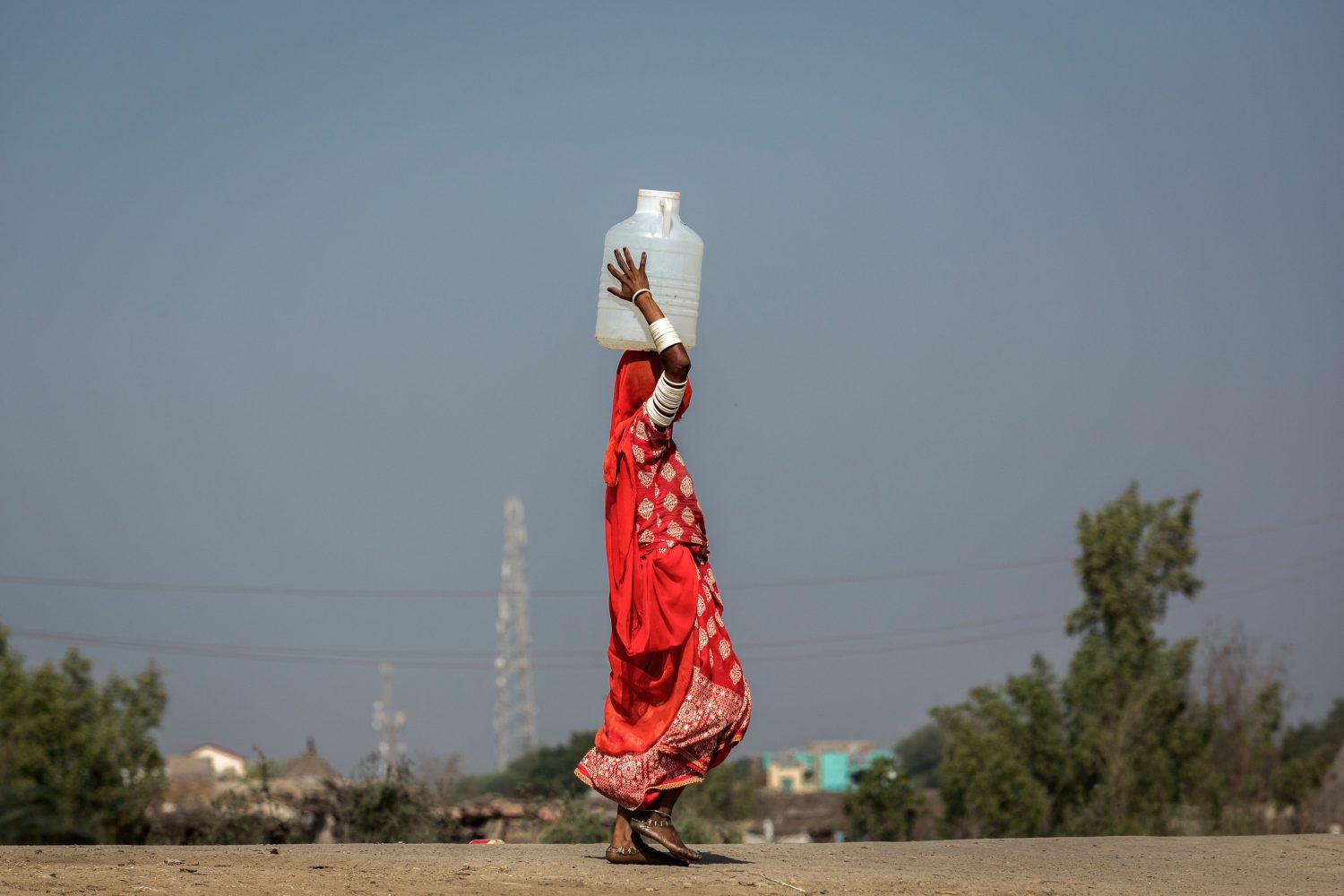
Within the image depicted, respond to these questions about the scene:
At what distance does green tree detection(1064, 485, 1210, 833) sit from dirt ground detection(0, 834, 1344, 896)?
15869 mm

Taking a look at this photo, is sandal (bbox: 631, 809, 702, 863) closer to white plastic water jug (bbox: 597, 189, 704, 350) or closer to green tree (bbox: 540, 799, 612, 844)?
white plastic water jug (bbox: 597, 189, 704, 350)

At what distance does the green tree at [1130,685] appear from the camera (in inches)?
1102

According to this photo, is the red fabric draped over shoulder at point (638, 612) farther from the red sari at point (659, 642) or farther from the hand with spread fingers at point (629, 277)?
the hand with spread fingers at point (629, 277)

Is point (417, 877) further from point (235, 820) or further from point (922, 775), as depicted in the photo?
point (922, 775)

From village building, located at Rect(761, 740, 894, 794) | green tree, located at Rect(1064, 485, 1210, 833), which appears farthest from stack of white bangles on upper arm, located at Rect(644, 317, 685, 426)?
Answer: village building, located at Rect(761, 740, 894, 794)

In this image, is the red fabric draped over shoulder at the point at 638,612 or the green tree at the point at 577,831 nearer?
the red fabric draped over shoulder at the point at 638,612

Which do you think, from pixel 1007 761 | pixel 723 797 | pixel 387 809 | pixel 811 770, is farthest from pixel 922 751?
pixel 387 809

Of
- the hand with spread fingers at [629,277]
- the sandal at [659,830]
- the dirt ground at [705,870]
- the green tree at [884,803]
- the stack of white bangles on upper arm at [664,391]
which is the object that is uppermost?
the hand with spread fingers at [629,277]

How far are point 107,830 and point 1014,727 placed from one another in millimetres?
15688

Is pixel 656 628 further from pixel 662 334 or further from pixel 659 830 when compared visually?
pixel 662 334

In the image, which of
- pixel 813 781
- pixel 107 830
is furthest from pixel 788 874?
pixel 813 781

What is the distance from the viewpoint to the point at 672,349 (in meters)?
6.98

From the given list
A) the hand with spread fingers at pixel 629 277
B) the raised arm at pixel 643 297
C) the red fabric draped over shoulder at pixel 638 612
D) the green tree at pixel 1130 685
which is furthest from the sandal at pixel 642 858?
the green tree at pixel 1130 685

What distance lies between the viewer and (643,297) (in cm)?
714
